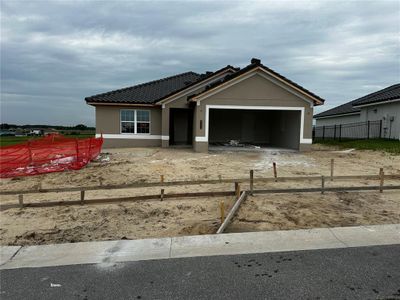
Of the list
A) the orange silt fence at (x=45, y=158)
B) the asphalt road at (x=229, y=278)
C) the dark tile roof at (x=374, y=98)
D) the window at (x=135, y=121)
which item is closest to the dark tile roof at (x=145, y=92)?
the window at (x=135, y=121)

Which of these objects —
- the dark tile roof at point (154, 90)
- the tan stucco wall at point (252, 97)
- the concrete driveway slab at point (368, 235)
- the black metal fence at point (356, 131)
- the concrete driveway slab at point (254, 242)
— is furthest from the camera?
the black metal fence at point (356, 131)

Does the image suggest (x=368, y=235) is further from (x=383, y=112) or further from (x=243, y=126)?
(x=383, y=112)

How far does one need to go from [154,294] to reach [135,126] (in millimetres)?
18507

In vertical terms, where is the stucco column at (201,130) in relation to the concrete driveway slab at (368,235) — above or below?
above

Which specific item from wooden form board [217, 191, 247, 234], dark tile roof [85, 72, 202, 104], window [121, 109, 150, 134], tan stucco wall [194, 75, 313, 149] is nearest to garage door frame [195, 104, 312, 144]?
tan stucco wall [194, 75, 313, 149]

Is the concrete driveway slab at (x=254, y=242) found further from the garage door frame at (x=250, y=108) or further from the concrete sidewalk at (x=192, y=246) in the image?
the garage door frame at (x=250, y=108)

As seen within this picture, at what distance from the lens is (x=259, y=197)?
7.83 metres

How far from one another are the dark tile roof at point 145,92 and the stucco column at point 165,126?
0.96 meters

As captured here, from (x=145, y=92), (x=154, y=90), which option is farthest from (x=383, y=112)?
(x=145, y=92)

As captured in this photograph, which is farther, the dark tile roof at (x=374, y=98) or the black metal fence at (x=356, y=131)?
the black metal fence at (x=356, y=131)

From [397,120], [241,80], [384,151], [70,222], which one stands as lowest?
[70,222]

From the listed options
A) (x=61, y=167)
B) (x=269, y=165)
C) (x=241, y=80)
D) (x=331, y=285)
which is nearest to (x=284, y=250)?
(x=331, y=285)

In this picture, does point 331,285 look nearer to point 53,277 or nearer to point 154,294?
point 154,294

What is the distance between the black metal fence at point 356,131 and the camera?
22.9 metres
